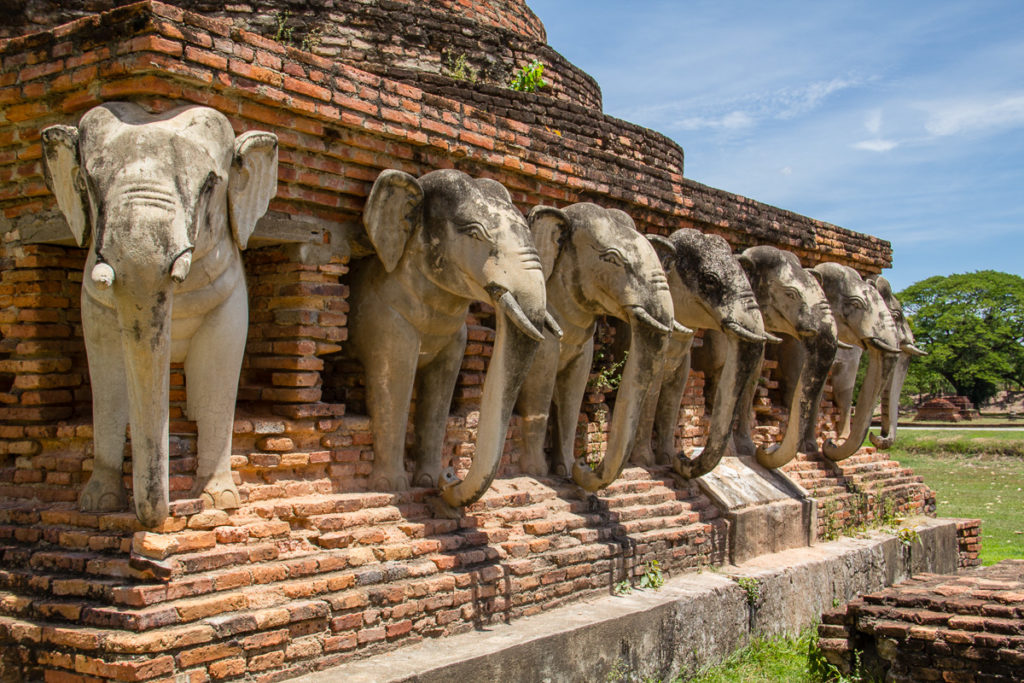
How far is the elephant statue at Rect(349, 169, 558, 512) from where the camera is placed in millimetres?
5062

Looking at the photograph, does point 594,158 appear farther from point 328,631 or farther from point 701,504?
point 328,631

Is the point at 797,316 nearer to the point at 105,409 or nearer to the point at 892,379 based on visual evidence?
the point at 892,379

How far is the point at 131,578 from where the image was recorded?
402 centimetres

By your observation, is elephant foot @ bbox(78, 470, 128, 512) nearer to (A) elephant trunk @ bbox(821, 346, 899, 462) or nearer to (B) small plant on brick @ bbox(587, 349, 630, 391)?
(B) small plant on brick @ bbox(587, 349, 630, 391)

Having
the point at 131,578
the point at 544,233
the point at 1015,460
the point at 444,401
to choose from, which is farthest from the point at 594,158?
the point at 1015,460

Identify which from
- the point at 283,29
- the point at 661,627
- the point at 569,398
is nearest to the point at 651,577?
the point at 661,627

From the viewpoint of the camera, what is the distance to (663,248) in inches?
274

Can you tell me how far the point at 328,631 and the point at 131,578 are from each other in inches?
33.4

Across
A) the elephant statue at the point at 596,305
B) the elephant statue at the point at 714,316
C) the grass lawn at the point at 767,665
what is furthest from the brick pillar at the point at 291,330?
the grass lawn at the point at 767,665

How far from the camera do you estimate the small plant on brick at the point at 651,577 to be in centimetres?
638

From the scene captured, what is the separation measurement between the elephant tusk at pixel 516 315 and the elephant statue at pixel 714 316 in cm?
215

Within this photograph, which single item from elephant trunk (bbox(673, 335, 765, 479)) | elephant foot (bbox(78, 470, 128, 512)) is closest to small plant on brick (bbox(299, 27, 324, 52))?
elephant trunk (bbox(673, 335, 765, 479))

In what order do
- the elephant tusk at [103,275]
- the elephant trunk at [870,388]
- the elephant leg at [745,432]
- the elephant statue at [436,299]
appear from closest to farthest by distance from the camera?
the elephant tusk at [103,275] → the elephant statue at [436,299] → the elephant leg at [745,432] → the elephant trunk at [870,388]

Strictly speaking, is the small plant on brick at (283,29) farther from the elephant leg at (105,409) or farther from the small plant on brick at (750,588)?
the small plant on brick at (750,588)
